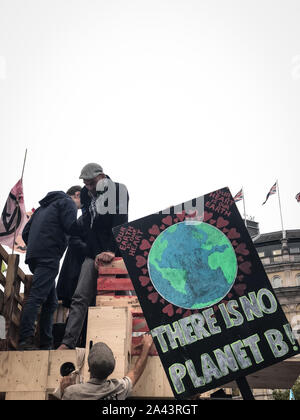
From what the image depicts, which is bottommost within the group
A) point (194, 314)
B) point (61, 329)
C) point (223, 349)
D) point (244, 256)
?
point (61, 329)

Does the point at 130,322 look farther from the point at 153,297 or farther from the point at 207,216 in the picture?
the point at 207,216

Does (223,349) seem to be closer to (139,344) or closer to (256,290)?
(256,290)

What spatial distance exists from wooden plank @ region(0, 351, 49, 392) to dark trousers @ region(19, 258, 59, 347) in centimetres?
40

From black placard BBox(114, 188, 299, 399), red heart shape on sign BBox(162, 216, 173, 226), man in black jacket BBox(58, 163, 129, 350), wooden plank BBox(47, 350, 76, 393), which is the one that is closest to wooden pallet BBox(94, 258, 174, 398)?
man in black jacket BBox(58, 163, 129, 350)

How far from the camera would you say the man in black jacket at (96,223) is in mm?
5707

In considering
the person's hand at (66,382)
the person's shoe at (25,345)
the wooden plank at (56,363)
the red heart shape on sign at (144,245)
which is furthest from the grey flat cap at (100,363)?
the person's shoe at (25,345)

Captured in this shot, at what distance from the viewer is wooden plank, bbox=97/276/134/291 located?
212 inches

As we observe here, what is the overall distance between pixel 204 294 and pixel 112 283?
163 cm

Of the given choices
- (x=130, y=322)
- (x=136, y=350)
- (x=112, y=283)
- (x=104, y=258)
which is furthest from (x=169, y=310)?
(x=104, y=258)

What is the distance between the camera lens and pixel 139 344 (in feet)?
17.0

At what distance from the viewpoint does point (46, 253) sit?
6402 millimetres
